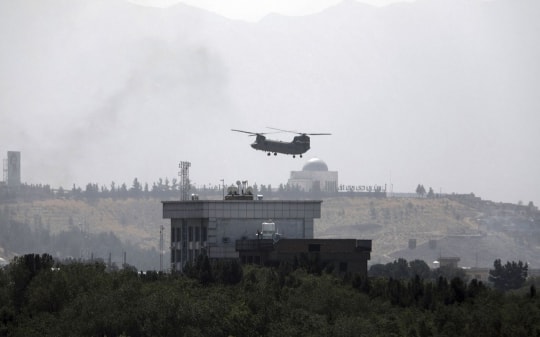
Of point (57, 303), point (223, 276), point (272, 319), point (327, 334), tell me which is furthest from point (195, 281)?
point (327, 334)

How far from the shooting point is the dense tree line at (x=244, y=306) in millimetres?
146250

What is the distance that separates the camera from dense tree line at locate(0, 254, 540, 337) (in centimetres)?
14625

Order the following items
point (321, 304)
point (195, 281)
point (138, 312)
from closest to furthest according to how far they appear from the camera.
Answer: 1. point (138, 312)
2. point (321, 304)
3. point (195, 281)

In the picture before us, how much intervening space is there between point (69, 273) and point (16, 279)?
21.5 feet

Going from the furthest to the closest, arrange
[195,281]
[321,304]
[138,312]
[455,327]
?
[195,281], [321,304], [138,312], [455,327]

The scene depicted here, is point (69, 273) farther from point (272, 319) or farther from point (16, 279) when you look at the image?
point (272, 319)

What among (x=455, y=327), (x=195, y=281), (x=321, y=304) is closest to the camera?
(x=455, y=327)

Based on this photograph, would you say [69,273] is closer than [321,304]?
No

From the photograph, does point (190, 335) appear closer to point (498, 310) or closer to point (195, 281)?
point (498, 310)

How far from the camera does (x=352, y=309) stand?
162750 millimetres

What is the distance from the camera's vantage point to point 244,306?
531 ft

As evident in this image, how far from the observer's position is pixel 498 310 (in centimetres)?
15050

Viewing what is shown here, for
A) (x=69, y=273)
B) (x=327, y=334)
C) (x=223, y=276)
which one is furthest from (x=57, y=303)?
(x=327, y=334)

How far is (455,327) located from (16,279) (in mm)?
62470
